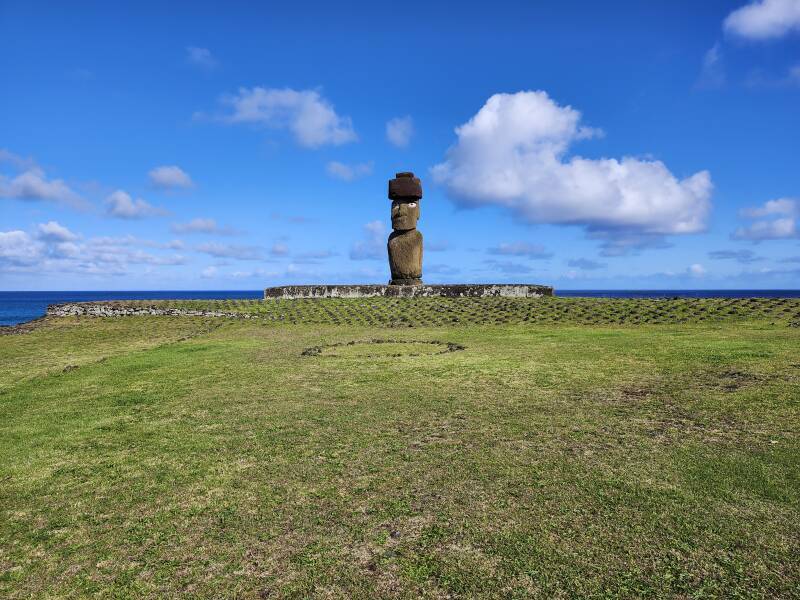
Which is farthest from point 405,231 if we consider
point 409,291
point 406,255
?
point 409,291

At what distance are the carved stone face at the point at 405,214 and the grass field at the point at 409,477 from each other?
51.2 feet

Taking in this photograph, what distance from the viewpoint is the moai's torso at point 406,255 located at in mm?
25484

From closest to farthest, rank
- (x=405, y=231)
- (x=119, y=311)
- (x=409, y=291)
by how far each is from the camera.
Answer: (x=119, y=311) → (x=409, y=291) → (x=405, y=231)

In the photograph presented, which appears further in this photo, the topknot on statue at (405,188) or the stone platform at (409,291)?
the topknot on statue at (405,188)

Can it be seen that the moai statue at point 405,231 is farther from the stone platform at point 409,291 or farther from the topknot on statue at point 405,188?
the stone platform at point 409,291

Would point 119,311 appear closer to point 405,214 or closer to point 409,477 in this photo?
point 405,214

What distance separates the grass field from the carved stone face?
1562cm

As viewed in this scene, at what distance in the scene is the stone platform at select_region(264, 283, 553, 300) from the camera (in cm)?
2316

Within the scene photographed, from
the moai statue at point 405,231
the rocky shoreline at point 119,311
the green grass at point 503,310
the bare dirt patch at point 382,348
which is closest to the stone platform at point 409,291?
the green grass at point 503,310

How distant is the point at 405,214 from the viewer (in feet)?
83.0

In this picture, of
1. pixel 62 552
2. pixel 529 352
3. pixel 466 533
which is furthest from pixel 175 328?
pixel 466 533

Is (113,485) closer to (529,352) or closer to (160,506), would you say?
(160,506)

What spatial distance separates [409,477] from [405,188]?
21769mm

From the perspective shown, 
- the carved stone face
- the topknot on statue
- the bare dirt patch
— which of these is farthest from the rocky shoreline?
the topknot on statue
